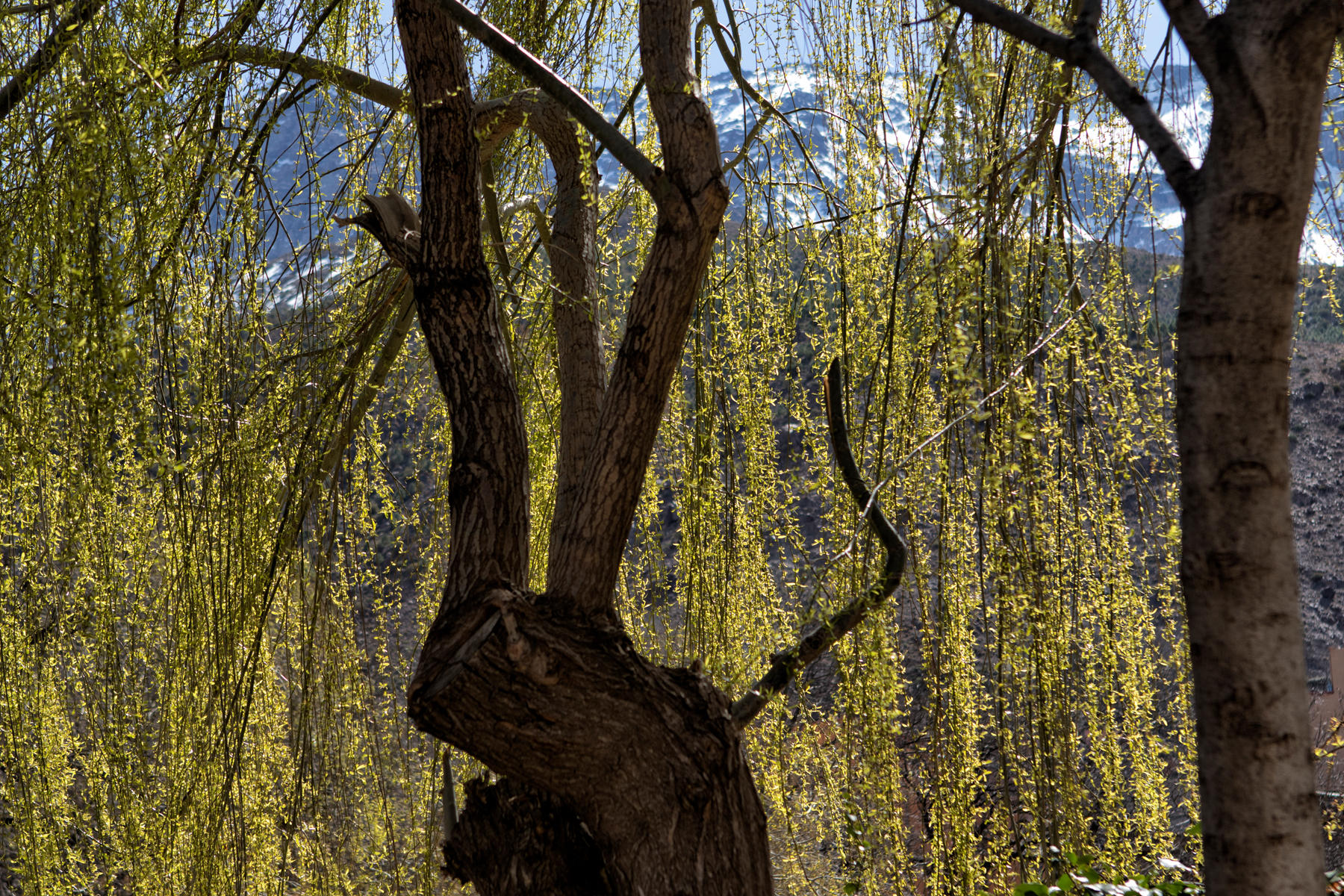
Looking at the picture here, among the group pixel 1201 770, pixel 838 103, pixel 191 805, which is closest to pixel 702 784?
pixel 1201 770

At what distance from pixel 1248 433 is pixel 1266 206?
0.59 ft

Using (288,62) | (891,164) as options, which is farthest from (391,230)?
(891,164)

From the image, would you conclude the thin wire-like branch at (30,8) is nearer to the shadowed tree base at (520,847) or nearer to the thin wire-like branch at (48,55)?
the thin wire-like branch at (48,55)

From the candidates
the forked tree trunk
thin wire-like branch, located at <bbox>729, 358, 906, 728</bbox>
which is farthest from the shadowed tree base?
thin wire-like branch, located at <bbox>729, 358, 906, 728</bbox>

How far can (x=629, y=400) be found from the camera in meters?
1.50

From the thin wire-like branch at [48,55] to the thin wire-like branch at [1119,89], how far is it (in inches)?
46.3

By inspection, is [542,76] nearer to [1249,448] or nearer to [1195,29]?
[1195,29]

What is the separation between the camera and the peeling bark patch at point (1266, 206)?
788 millimetres

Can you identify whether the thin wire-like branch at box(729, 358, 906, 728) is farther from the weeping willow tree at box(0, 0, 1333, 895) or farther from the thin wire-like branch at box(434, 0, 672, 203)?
the thin wire-like branch at box(434, 0, 672, 203)

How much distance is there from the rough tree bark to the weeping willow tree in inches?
9.3

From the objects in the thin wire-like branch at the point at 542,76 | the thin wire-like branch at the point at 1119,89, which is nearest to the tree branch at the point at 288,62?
the thin wire-like branch at the point at 542,76

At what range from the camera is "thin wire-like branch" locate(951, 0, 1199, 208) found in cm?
85

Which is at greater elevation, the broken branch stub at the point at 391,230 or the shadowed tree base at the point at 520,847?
the broken branch stub at the point at 391,230

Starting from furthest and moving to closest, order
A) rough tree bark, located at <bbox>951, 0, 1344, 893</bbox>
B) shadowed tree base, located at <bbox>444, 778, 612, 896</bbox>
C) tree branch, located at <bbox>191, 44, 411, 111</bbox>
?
tree branch, located at <bbox>191, 44, 411, 111</bbox> → shadowed tree base, located at <bbox>444, 778, 612, 896</bbox> → rough tree bark, located at <bbox>951, 0, 1344, 893</bbox>
